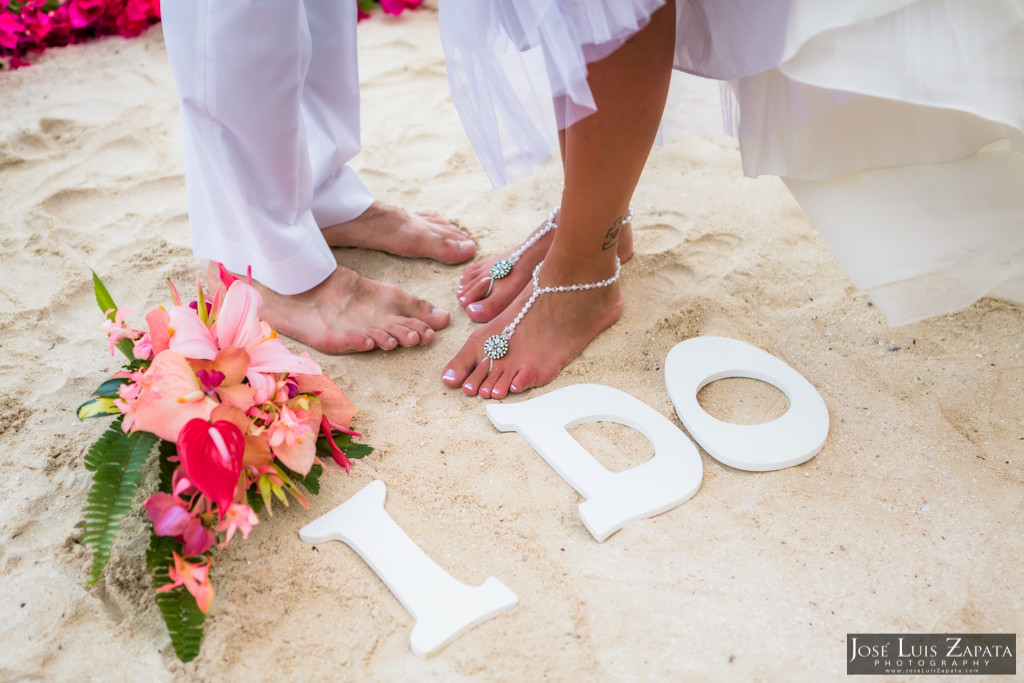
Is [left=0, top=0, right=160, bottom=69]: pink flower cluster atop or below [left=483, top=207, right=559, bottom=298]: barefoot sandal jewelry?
atop

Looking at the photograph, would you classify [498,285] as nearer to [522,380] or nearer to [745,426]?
[522,380]

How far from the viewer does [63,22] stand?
2.86 m

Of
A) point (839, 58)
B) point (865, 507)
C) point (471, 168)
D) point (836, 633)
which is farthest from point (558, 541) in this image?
point (471, 168)

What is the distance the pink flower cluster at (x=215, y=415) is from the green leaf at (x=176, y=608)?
23 millimetres

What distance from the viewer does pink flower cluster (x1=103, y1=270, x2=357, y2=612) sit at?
1041 millimetres

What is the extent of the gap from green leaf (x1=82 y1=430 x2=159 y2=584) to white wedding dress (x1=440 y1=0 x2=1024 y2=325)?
77 centimetres

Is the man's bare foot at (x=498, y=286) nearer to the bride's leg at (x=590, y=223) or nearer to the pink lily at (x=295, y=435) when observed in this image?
the bride's leg at (x=590, y=223)

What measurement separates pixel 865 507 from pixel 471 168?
60.4 inches

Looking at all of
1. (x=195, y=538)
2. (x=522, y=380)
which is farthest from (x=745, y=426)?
(x=195, y=538)

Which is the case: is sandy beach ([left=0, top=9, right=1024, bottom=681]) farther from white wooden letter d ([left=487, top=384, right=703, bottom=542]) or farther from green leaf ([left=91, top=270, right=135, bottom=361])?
green leaf ([left=91, top=270, right=135, bottom=361])

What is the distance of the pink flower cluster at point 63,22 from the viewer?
2725mm

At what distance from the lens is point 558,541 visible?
1.24 meters

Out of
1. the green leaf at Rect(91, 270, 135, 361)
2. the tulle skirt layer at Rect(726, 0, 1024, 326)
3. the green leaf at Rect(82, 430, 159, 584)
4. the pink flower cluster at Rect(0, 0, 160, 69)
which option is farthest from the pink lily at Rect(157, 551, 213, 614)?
the pink flower cluster at Rect(0, 0, 160, 69)

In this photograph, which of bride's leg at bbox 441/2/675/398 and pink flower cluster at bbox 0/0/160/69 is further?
pink flower cluster at bbox 0/0/160/69
